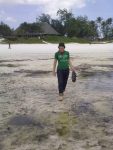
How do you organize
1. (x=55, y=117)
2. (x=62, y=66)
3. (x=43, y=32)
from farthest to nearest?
1. (x=43, y=32)
2. (x=62, y=66)
3. (x=55, y=117)

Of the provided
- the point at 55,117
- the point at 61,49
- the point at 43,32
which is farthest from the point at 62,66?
the point at 43,32

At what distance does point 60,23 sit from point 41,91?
116 m

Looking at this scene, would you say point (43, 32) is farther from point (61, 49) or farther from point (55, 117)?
point (55, 117)

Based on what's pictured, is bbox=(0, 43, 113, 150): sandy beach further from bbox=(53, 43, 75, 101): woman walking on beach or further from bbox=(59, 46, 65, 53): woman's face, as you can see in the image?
bbox=(59, 46, 65, 53): woman's face

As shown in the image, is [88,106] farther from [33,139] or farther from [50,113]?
[33,139]

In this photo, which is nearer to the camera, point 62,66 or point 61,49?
point 61,49

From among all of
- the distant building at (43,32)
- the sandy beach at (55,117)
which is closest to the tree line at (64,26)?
the distant building at (43,32)

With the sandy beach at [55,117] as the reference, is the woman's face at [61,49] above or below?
above

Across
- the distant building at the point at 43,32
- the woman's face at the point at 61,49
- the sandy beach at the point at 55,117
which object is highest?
the woman's face at the point at 61,49

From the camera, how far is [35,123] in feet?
27.1

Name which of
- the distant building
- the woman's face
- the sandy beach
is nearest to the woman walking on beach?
the woman's face

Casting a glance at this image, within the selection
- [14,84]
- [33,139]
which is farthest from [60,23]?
[33,139]

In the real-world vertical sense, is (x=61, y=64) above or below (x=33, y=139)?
above

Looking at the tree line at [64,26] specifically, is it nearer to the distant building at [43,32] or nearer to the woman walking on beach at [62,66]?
the distant building at [43,32]
